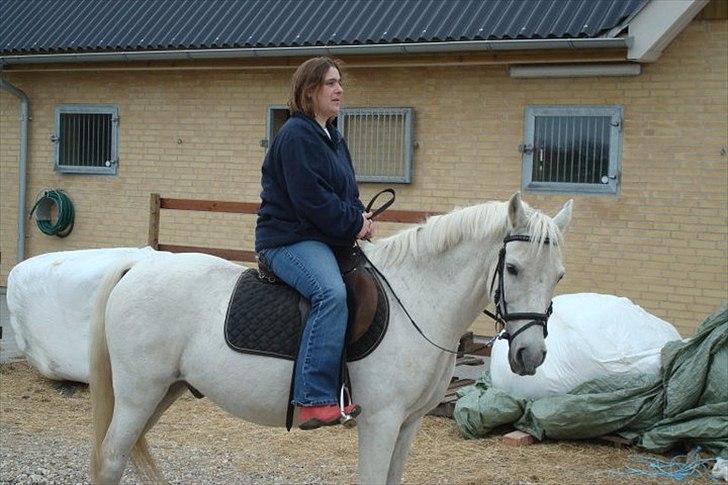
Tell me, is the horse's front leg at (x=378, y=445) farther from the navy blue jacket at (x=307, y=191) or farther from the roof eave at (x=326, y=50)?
the roof eave at (x=326, y=50)

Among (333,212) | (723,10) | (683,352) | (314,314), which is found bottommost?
(683,352)

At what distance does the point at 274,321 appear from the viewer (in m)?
4.73

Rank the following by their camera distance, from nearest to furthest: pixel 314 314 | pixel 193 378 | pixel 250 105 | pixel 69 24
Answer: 1. pixel 314 314
2. pixel 193 378
3. pixel 250 105
4. pixel 69 24

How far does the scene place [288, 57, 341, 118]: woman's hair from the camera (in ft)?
15.6

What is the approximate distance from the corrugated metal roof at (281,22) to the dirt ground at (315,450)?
473 centimetres

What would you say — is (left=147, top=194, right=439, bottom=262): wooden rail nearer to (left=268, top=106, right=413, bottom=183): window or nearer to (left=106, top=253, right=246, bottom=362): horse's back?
(left=268, top=106, right=413, bottom=183): window

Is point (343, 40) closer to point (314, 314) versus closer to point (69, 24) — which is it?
point (69, 24)

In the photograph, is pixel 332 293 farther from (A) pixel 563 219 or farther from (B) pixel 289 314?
(A) pixel 563 219

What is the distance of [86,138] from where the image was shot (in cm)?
1414

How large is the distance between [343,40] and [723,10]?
413 cm

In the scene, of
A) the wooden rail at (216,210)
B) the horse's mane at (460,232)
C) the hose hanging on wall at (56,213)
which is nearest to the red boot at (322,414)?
the horse's mane at (460,232)

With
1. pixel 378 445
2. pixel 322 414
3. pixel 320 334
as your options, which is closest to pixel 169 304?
pixel 320 334

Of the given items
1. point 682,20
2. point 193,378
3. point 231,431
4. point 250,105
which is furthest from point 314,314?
point 250,105

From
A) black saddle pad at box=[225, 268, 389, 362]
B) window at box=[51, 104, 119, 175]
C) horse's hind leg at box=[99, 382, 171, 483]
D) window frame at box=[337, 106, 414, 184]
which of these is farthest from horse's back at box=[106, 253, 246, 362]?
window at box=[51, 104, 119, 175]
